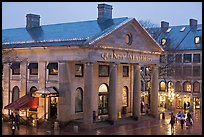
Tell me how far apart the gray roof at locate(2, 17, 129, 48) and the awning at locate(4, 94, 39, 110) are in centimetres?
560

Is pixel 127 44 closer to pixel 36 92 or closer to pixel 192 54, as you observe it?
pixel 36 92

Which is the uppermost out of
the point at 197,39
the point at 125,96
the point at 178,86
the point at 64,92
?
the point at 197,39

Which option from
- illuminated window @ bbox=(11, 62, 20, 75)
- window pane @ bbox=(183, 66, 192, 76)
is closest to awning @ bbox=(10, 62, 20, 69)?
A: illuminated window @ bbox=(11, 62, 20, 75)

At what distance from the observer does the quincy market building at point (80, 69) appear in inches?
1510

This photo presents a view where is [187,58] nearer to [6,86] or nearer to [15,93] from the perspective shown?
[15,93]

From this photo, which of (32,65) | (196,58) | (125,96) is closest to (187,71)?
(196,58)

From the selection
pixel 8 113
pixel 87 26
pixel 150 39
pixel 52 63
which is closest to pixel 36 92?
pixel 52 63

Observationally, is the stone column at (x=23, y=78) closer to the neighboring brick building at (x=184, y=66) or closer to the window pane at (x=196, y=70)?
the neighboring brick building at (x=184, y=66)

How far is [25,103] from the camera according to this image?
130ft

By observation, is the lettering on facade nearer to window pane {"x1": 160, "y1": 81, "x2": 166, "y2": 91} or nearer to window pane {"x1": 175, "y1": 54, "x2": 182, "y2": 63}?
window pane {"x1": 175, "y1": 54, "x2": 182, "y2": 63}

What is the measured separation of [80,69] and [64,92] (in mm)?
3227

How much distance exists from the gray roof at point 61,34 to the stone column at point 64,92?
246cm

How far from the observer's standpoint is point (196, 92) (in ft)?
227

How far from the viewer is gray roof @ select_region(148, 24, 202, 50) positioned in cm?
6956
